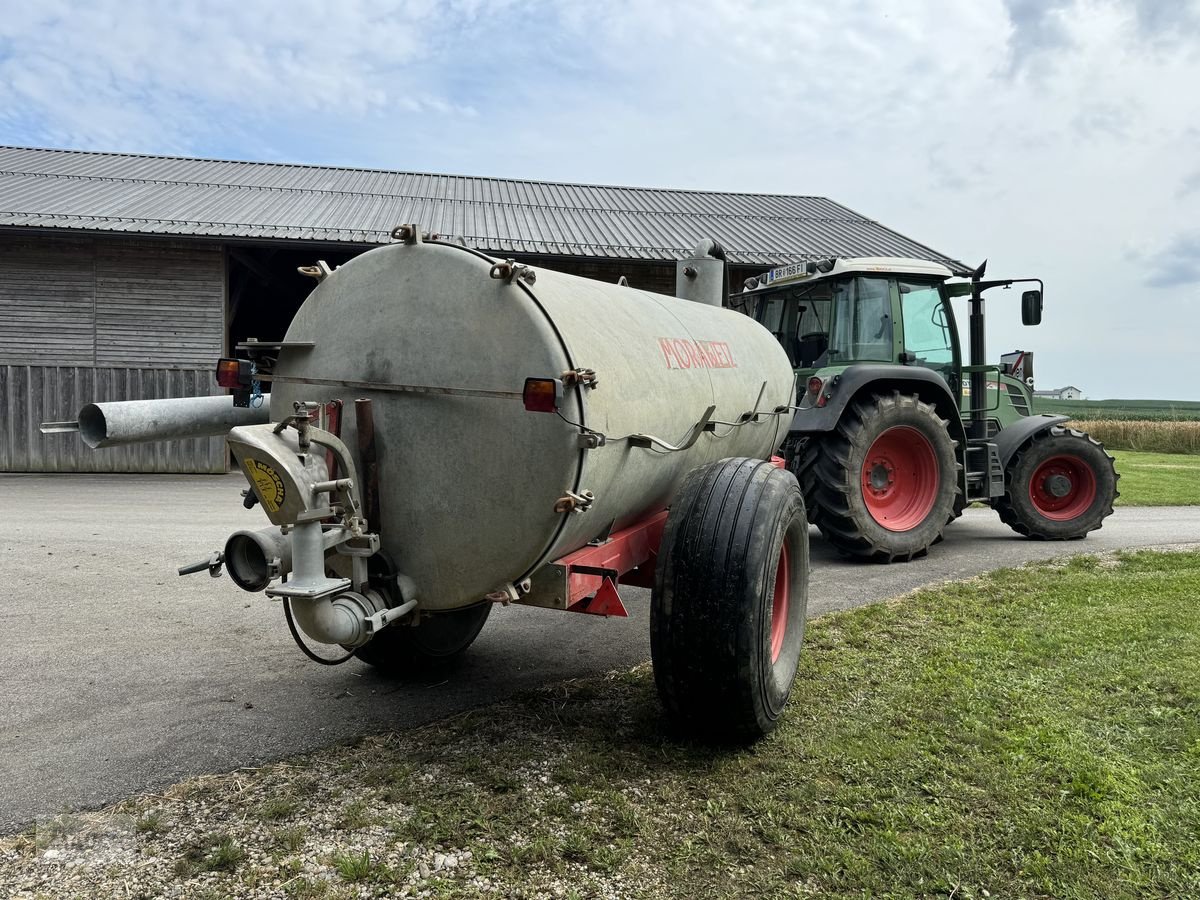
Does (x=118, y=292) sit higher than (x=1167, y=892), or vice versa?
(x=118, y=292)

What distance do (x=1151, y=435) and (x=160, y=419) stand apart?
25.5 meters

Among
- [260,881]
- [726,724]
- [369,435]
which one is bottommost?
[260,881]

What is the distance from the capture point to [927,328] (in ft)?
24.2

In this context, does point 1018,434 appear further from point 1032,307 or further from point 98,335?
point 98,335

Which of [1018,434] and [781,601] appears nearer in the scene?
[781,601]

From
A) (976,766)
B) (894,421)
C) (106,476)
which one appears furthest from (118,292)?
(976,766)

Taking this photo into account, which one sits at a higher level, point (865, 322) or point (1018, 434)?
point (865, 322)

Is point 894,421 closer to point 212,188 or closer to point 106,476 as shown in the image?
point 106,476

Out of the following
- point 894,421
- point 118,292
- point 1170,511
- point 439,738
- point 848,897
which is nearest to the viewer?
point 848,897

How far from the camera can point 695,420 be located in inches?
149

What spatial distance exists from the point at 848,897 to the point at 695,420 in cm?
205

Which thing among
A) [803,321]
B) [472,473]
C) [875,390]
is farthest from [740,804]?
[803,321]

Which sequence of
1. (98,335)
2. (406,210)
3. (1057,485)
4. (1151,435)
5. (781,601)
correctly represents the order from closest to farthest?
1. (781,601)
2. (1057,485)
3. (98,335)
4. (406,210)
5. (1151,435)

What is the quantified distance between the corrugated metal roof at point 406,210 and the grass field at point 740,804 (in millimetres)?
10510
